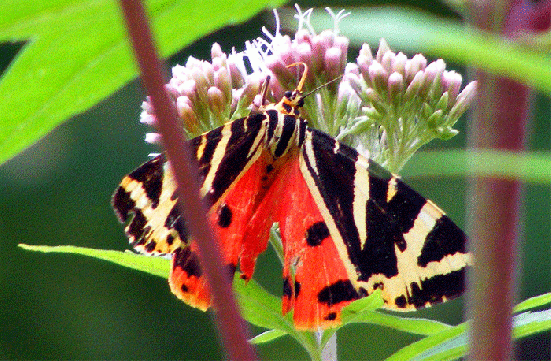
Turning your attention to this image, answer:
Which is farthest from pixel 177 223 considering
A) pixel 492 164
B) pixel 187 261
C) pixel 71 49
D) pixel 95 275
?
pixel 95 275

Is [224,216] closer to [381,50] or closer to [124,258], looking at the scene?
[124,258]

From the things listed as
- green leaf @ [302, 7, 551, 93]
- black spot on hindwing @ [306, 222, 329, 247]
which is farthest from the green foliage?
green leaf @ [302, 7, 551, 93]

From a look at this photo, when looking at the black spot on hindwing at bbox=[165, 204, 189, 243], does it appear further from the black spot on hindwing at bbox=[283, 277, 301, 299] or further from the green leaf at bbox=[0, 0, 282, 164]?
the green leaf at bbox=[0, 0, 282, 164]

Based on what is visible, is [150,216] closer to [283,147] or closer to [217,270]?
[283,147]

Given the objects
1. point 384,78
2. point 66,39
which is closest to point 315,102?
point 384,78

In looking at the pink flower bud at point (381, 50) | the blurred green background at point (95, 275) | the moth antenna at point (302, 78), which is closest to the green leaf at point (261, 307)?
the moth antenna at point (302, 78)

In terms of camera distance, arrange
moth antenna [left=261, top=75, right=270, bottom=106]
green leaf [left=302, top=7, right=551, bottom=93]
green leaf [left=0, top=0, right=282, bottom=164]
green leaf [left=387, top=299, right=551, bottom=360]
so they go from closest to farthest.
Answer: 1. green leaf [left=302, top=7, right=551, bottom=93]
2. green leaf [left=0, top=0, right=282, bottom=164]
3. green leaf [left=387, top=299, right=551, bottom=360]
4. moth antenna [left=261, top=75, right=270, bottom=106]
